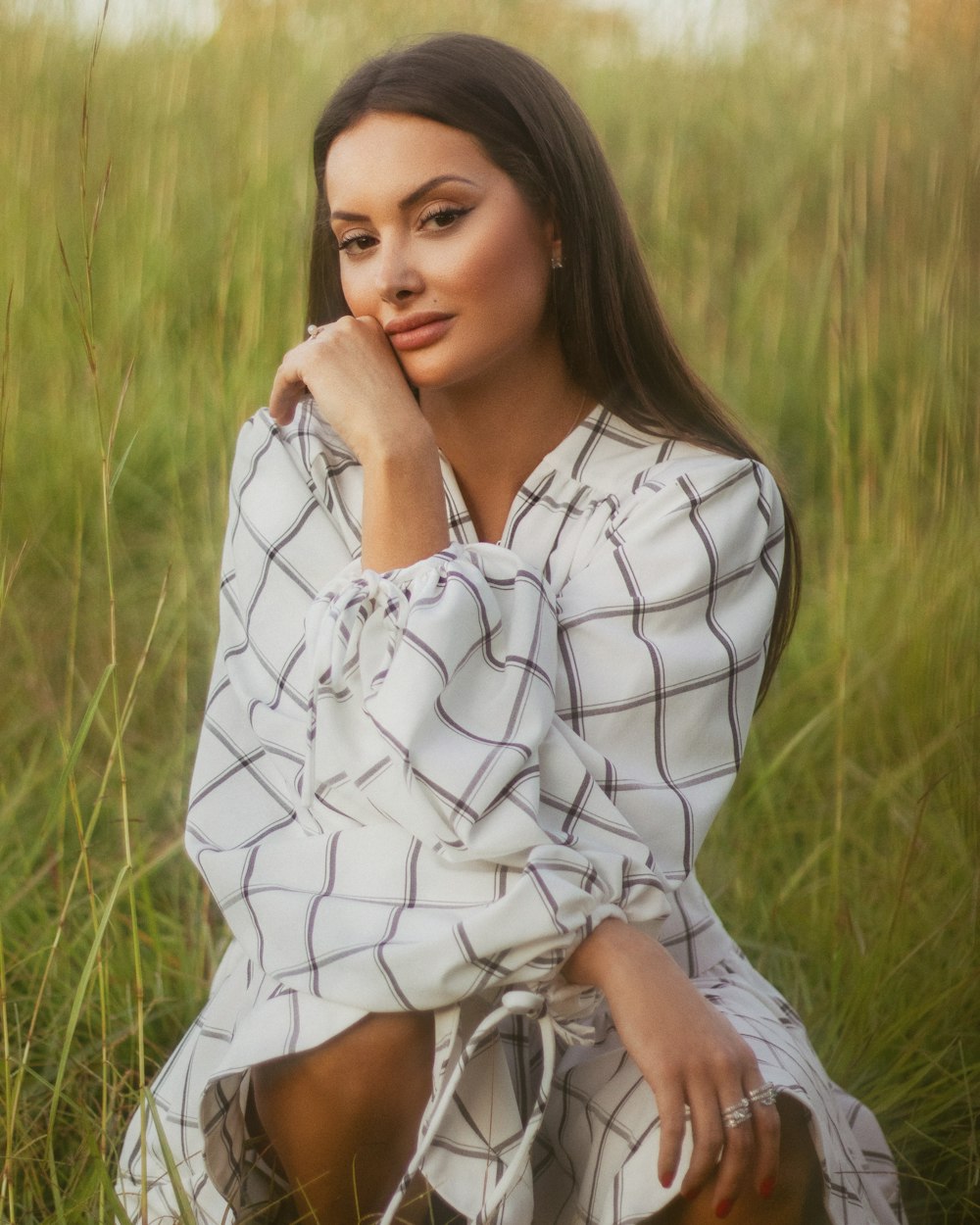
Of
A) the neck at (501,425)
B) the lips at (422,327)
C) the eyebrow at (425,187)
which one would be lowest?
the neck at (501,425)

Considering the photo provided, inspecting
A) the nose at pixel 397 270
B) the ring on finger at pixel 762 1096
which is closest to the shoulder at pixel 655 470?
the nose at pixel 397 270

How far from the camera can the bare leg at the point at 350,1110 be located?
4.33 feet

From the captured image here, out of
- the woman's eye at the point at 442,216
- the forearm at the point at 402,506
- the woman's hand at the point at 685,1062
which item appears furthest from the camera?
the woman's eye at the point at 442,216

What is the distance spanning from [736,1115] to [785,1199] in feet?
0.40

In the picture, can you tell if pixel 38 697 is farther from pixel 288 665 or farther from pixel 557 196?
pixel 557 196

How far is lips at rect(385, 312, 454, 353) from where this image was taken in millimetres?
1614

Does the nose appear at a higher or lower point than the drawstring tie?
higher

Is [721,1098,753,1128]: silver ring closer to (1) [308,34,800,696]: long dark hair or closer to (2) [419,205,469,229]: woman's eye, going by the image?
(1) [308,34,800,696]: long dark hair

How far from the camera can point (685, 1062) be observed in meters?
1.24

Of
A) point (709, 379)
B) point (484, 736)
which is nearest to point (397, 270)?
point (484, 736)

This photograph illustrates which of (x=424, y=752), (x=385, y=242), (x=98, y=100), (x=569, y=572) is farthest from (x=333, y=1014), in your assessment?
(x=98, y=100)

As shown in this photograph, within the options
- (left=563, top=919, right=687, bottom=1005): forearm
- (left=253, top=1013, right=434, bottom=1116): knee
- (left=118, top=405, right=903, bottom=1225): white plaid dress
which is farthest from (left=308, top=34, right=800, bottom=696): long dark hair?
(left=253, top=1013, right=434, bottom=1116): knee

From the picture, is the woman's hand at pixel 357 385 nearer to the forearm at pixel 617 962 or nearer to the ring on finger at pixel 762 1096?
the forearm at pixel 617 962

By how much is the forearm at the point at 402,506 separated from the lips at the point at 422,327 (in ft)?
0.40
